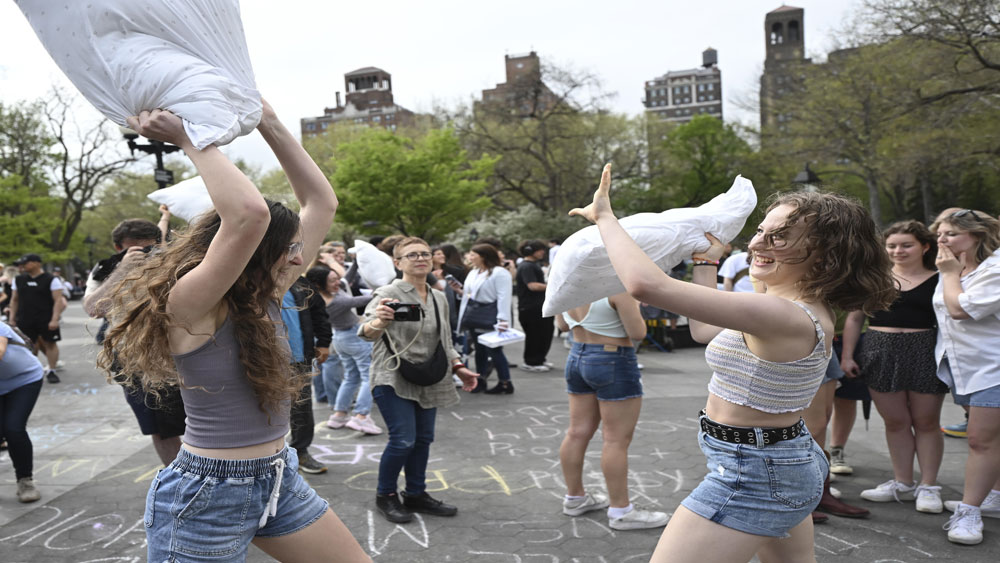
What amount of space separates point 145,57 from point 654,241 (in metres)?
1.95

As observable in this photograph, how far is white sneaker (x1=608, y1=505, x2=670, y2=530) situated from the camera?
404 centimetres

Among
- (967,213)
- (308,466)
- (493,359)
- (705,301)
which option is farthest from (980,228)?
(493,359)

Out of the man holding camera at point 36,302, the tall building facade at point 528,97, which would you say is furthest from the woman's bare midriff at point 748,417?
the tall building facade at point 528,97

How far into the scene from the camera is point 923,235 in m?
4.29

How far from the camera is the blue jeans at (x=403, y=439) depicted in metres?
4.14

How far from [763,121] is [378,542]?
115 feet

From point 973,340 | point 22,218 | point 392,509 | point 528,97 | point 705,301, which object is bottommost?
point 392,509

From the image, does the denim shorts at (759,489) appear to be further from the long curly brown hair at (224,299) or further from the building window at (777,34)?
the building window at (777,34)

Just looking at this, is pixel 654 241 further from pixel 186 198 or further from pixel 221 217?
pixel 186 198

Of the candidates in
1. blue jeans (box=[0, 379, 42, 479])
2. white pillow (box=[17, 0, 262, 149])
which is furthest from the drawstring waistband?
blue jeans (box=[0, 379, 42, 479])

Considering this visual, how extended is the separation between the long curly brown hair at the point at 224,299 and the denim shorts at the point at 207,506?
0.20 metres

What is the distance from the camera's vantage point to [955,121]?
18.6 m

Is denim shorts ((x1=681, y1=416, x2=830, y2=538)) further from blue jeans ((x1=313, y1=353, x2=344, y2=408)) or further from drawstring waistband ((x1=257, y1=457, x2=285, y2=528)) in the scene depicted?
blue jeans ((x1=313, y1=353, x2=344, y2=408))

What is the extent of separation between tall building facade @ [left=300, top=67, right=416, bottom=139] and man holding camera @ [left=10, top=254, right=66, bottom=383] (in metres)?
92.0
